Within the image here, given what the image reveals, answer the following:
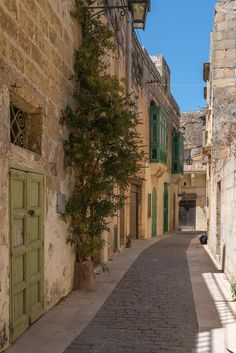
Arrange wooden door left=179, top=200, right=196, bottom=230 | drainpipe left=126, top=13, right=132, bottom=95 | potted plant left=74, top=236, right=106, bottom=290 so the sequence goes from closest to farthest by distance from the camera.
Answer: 1. potted plant left=74, top=236, right=106, bottom=290
2. drainpipe left=126, top=13, right=132, bottom=95
3. wooden door left=179, top=200, right=196, bottom=230

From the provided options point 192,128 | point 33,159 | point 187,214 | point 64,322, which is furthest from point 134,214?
point 192,128

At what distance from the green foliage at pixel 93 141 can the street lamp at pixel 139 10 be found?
1.92 feet

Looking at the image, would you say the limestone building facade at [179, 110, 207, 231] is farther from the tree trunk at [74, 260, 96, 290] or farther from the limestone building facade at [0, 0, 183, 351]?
the limestone building facade at [0, 0, 183, 351]

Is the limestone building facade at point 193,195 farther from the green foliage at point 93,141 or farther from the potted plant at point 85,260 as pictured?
the potted plant at point 85,260

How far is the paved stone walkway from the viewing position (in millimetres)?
4027

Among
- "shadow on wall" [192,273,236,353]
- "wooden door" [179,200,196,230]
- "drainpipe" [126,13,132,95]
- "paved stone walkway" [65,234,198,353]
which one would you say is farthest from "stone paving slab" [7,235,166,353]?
"wooden door" [179,200,196,230]

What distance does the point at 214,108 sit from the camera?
10.4m

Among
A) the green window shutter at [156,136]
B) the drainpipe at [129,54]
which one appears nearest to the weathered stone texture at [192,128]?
the green window shutter at [156,136]

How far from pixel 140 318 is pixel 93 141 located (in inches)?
107

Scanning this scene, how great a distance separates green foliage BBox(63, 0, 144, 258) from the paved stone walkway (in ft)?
3.59

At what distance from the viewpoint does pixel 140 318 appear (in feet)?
16.3

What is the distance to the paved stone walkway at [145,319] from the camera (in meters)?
4.03

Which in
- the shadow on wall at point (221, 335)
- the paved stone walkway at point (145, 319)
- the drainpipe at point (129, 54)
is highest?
the drainpipe at point (129, 54)

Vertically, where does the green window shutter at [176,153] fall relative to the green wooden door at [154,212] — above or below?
above
